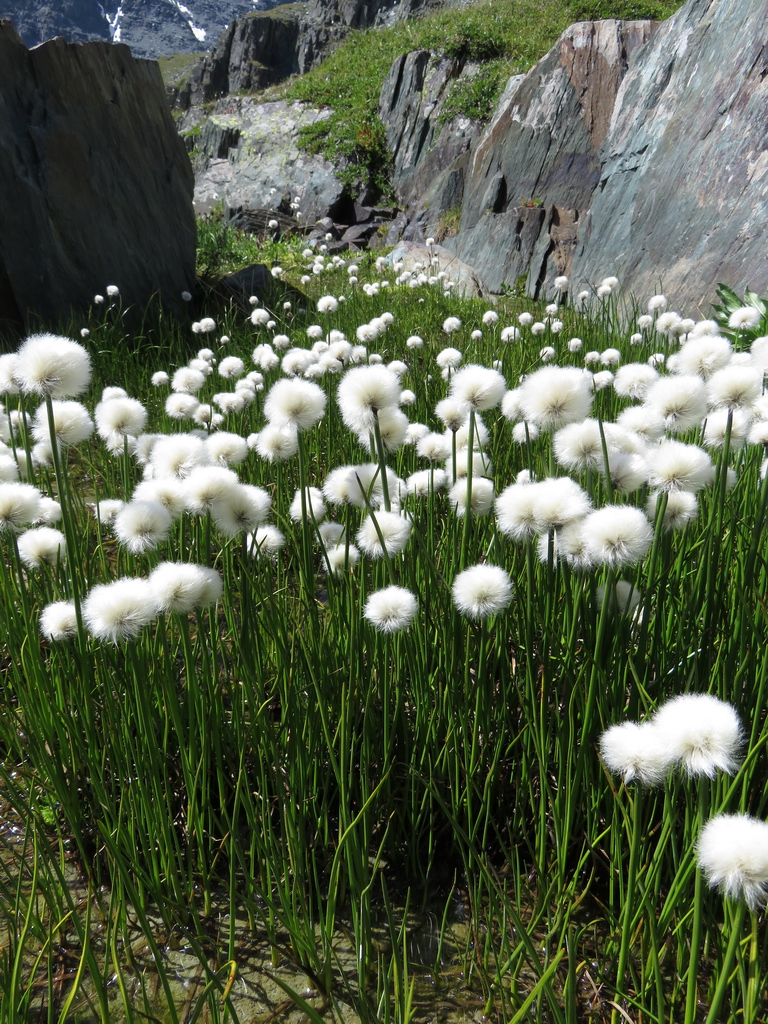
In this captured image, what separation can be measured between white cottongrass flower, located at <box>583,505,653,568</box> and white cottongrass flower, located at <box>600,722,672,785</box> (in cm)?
34

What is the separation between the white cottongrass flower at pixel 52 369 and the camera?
146 cm

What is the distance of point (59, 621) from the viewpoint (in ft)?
5.14

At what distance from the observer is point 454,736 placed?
1495mm

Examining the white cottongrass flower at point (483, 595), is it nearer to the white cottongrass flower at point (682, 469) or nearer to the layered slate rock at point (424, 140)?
the white cottongrass flower at point (682, 469)

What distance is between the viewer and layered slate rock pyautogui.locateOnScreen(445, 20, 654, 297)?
8.67 meters

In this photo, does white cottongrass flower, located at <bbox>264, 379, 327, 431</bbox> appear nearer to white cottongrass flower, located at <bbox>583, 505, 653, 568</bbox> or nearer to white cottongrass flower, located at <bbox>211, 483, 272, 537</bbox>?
white cottongrass flower, located at <bbox>211, 483, 272, 537</bbox>

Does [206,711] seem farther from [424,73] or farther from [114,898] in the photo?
[424,73]

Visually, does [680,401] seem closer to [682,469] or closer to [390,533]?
[682,469]

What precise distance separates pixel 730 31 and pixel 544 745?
7085 mm

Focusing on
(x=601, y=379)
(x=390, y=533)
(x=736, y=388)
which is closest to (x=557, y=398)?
(x=736, y=388)

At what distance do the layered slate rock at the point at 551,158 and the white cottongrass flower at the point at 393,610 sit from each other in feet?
25.3

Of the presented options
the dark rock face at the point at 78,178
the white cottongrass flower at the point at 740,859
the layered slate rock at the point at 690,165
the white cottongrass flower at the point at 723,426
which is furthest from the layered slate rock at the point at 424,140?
the white cottongrass flower at the point at 740,859

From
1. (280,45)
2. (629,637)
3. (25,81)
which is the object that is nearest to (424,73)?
(25,81)

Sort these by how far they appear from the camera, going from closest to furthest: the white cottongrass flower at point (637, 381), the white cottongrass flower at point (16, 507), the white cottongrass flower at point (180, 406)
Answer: the white cottongrass flower at point (16, 507) < the white cottongrass flower at point (637, 381) < the white cottongrass flower at point (180, 406)
